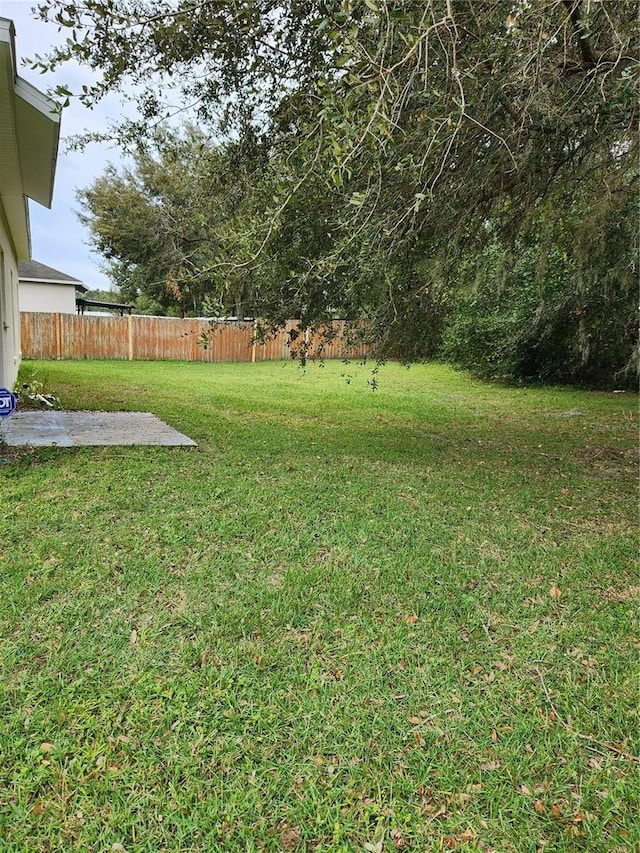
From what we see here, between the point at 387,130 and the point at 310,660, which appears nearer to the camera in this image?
the point at 310,660

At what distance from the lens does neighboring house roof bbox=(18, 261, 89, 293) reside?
60.5 ft

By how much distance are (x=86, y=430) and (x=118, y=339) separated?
12796mm

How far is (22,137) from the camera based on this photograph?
4.71 meters

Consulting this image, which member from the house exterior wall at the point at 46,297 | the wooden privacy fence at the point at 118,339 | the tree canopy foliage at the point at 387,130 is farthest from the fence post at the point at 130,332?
the tree canopy foliage at the point at 387,130

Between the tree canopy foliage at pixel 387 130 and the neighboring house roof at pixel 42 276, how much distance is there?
15718 millimetres

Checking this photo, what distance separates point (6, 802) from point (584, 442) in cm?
696

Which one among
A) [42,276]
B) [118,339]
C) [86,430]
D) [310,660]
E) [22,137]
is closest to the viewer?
[310,660]

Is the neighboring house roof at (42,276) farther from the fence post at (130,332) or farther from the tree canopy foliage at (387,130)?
the tree canopy foliage at (387,130)

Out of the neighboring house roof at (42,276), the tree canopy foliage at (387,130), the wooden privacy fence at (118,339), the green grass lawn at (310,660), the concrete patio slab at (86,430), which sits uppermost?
the neighboring house roof at (42,276)

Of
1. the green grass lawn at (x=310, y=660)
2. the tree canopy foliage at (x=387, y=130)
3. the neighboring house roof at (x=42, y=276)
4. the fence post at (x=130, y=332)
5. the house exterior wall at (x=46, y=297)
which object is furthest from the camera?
the house exterior wall at (x=46, y=297)

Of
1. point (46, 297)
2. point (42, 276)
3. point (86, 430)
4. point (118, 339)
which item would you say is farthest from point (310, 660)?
point (46, 297)

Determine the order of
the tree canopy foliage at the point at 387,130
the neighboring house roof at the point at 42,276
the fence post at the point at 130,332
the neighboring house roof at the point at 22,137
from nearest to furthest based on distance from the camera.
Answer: the tree canopy foliage at the point at 387,130 → the neighboring house roof at the point at 22,137 → the fence post at the point at 130,332 → the neighboring house roof at the point at 42,276

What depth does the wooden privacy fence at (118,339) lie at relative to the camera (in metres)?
16.3

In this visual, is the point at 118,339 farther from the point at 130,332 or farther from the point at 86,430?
the point at 86,430
